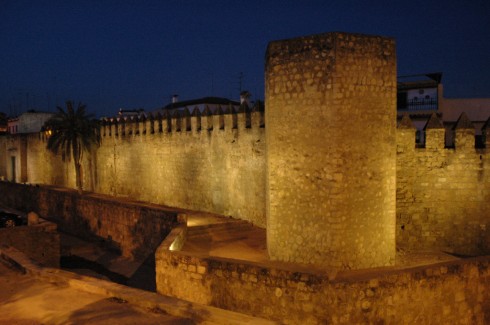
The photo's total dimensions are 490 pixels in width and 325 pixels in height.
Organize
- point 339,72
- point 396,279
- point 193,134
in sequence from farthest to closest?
1. point 193,134
2. point 339,72
3. point 396,279

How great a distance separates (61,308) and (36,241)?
7.36m

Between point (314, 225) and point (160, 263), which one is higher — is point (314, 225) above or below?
above

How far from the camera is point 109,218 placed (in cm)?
1641

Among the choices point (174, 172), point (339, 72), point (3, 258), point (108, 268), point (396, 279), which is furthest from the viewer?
point (174, 172)

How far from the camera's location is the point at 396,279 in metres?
6.79

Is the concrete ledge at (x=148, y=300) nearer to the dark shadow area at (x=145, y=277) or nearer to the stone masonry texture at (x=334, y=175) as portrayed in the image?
the stone masonry texture at (x=334, y=175)

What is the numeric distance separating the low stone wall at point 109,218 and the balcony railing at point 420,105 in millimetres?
12735

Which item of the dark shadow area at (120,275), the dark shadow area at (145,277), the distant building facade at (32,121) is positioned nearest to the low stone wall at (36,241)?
the dark shadow area at (120,275)

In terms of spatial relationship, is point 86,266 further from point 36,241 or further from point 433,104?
point 433,104

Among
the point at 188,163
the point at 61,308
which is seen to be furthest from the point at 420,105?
the point at 61,308

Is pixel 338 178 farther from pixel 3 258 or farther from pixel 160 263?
pixel 3 258

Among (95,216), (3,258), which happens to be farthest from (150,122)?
(3,258)

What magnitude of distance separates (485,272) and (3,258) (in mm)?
9195

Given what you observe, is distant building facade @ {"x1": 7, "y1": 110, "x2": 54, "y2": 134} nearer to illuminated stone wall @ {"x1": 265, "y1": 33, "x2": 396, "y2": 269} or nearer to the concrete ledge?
the concrete ledge
